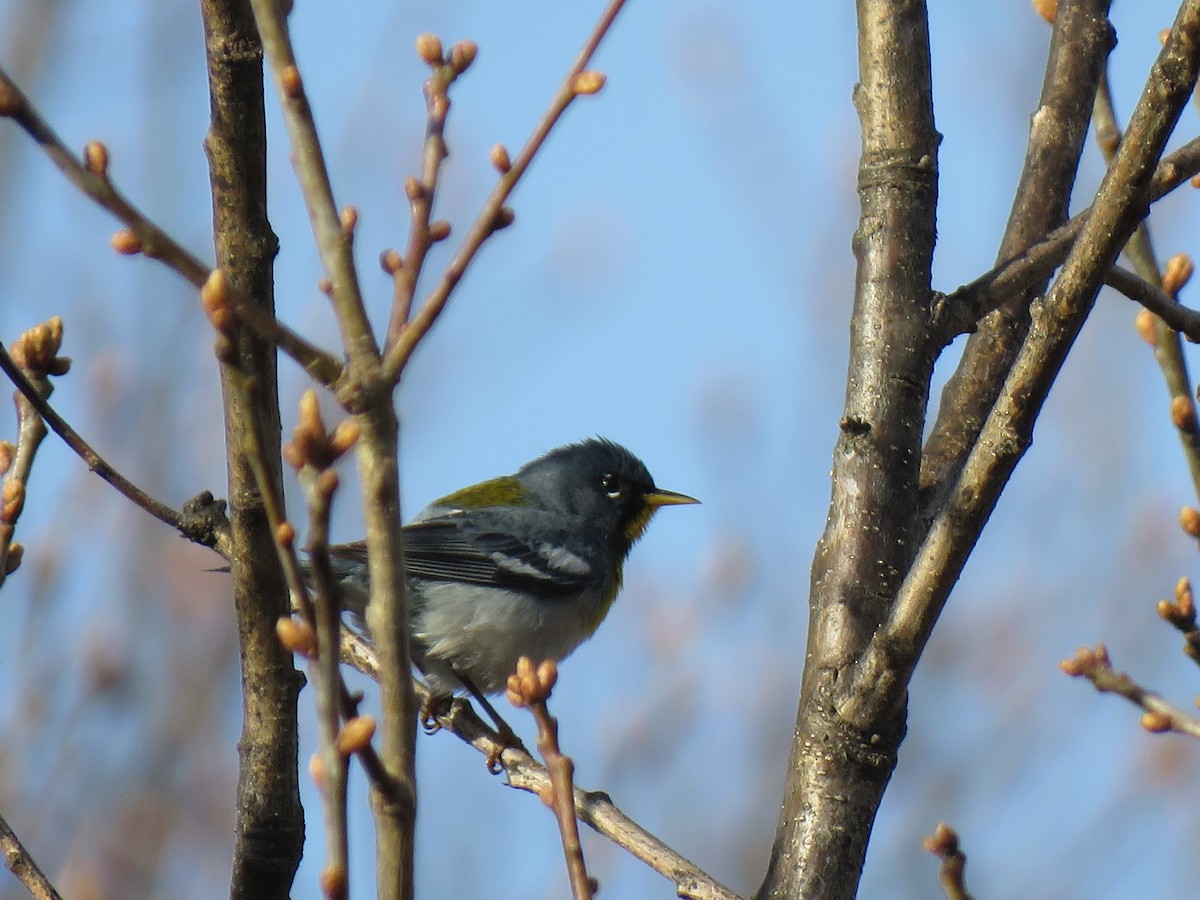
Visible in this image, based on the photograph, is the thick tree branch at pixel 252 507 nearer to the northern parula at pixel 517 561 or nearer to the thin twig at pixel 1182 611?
the thin twig at pixel 1182 611

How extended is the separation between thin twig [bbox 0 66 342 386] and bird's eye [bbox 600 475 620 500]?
5.50 m

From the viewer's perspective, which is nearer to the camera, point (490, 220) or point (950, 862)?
point (490, 220)

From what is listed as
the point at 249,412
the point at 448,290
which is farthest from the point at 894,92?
the point at 249,412

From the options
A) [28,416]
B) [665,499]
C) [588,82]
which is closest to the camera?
[588,82]

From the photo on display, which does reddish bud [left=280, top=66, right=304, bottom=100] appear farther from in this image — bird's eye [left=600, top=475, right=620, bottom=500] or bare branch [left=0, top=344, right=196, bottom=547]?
bird's eye [left=600, top=475, right=620, bottom=500]

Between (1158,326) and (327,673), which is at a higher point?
(1158,326)

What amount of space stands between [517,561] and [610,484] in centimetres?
97

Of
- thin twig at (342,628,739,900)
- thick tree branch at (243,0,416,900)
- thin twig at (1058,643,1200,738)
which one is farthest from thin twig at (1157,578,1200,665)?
thick tree branch at (243,0,416,900)

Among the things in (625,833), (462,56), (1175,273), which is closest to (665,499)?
(1175,273)

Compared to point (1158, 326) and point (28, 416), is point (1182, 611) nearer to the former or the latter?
point (1158, 326)

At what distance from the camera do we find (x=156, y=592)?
9039 mm

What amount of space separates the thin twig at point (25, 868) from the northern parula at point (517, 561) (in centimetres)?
289

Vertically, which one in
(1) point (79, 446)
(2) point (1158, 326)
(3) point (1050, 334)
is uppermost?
(2) point (1158, 326)

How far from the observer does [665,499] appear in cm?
686
